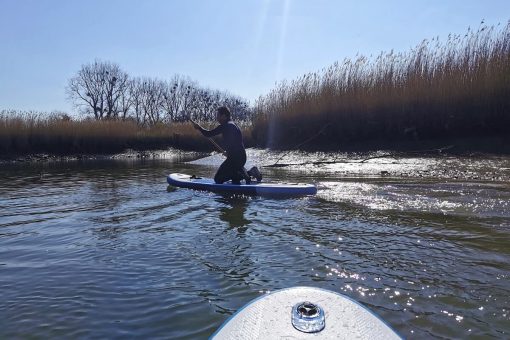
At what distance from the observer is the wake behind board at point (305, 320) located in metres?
2.03

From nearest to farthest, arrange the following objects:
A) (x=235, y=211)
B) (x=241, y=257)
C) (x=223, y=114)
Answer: (x=241, y=257) < (x=235, y=211) < (x=223, y=114)

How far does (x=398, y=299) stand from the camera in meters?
3.05

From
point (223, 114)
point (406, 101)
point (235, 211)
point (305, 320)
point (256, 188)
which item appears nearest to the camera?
point (305, 320)

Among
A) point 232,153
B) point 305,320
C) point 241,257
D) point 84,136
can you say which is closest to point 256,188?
point 232,153

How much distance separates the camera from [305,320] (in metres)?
2.11

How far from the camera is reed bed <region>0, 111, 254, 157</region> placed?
1823cm

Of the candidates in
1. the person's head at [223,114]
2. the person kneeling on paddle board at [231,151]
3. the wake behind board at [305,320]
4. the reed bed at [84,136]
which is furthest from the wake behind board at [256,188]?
the reed bed at [84,136]

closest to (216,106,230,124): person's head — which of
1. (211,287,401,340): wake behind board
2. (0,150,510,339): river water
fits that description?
(0,150,510,339): river water

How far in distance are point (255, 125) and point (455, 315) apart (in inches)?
628

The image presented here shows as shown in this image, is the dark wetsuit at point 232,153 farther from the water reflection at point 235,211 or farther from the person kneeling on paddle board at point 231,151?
the water reflection at point 235,211

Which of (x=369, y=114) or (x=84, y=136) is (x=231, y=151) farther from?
(x=84, y=136)

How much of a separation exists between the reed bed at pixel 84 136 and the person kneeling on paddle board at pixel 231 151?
454 inches

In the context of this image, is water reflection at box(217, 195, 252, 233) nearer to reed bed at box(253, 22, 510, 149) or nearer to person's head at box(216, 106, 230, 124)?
person's head at box(216, 106, 230, 124)

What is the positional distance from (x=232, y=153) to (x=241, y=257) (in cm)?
441
